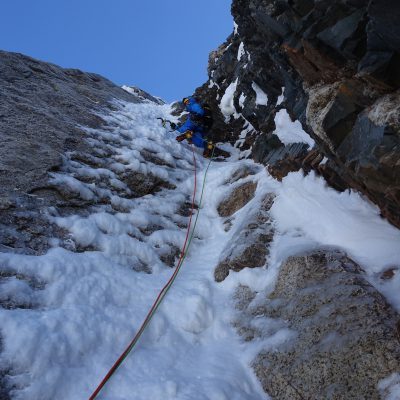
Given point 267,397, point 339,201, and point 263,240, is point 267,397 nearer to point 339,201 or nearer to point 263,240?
point 263,240

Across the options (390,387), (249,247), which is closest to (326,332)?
(390,387)

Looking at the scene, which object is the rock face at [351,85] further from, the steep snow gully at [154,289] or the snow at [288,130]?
the steep snow gully at [154,289]

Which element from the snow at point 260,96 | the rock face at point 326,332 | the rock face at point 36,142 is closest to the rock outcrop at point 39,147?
the rock face at point 36,142

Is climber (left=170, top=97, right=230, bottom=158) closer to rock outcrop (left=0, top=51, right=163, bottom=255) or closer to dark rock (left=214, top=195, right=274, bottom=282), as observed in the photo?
rock outcrop (left=0, top=51, right=163, bottom=255)

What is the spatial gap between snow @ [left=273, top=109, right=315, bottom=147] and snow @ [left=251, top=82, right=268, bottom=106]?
6.00 feet

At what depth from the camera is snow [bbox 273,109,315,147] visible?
8070 mm

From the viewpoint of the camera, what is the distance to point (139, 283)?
5.99 m

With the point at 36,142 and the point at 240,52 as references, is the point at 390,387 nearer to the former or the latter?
the point at 36,142

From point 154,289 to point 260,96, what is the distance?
7.93 metres

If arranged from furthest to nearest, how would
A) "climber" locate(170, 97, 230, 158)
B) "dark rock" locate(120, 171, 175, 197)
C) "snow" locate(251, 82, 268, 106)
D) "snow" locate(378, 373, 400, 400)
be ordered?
"climber" locate(170, 97, 230, 158) < "snow" locate(251, 82, 268, 106) < "dark rock" locate(120, 171, 175, 197) < "snow" locate(378, 373, 400, 400)

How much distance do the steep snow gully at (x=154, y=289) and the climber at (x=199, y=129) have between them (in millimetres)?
4320

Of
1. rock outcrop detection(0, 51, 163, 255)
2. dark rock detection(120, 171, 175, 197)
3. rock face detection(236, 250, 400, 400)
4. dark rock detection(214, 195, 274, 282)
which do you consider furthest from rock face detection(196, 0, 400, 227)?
rock outcrop detection(0, 51, 163, 255)

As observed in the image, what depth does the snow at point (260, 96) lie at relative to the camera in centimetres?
1149

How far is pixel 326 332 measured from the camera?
14.5ft
